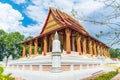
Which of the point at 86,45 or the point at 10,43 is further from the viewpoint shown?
the point at 10,43

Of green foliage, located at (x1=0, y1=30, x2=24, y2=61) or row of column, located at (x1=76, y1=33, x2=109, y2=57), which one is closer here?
row of column, located at (x1=76, y1=33, x2=109, y2=57)

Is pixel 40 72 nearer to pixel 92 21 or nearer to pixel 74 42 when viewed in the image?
pixel 92 21

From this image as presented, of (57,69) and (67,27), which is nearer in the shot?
(57,69)

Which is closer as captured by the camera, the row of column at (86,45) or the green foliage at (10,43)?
the row of column at (86,45)

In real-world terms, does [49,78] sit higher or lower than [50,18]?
lower

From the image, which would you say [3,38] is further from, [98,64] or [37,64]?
[37,64]

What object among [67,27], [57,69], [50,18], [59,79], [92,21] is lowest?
[59,79]

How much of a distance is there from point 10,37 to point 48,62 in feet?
111

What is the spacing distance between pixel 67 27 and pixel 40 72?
9.10 m

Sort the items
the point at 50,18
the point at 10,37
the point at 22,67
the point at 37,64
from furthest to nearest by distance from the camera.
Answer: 1. the point at 10,37
2. the point at 50,18
3. the point at 22,67
4. the point at 37,64

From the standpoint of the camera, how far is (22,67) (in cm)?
1192

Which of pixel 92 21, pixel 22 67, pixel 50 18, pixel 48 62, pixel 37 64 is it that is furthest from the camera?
pixel 50 18

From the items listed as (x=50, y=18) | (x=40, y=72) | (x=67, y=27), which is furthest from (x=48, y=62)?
(x=50, y=18)

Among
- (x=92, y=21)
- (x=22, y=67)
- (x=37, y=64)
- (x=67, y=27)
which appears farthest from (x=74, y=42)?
(x=92, y=21)
